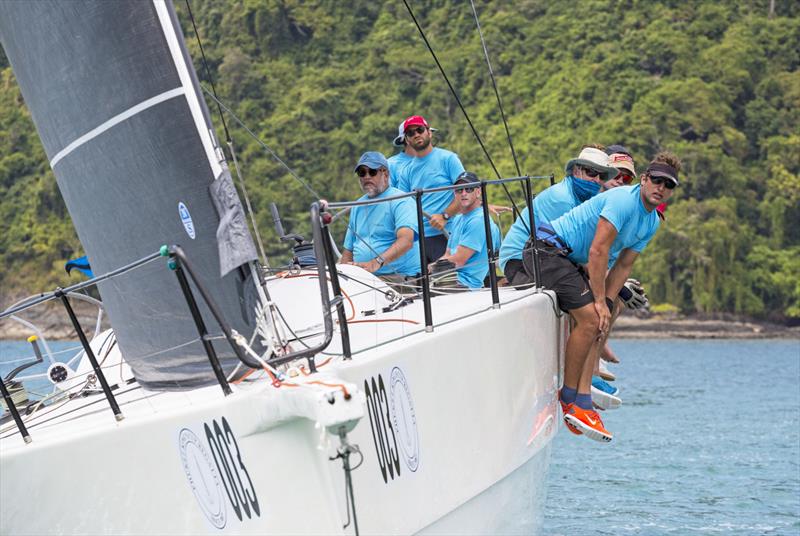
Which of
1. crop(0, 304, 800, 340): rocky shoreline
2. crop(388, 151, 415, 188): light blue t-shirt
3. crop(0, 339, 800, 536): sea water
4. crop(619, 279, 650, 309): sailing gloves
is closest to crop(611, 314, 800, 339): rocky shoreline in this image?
crop(0, 304, 800, 340): rocky shoreline

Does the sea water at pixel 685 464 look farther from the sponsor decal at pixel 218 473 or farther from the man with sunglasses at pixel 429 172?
the man with sunglasses at pixel 429 172

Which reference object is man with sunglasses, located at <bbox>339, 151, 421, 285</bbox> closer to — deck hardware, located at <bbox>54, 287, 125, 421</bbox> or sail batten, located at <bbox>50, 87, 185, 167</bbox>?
sail batten, located at <bbox>50, 87, 185, 167</bbox>

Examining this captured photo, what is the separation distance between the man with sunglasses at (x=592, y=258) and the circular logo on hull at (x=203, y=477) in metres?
2.21

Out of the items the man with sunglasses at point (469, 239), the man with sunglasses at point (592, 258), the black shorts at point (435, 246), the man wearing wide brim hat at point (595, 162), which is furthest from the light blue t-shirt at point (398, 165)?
the man with sunglasses at point (592, 258)

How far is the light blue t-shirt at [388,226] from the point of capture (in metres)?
5.99

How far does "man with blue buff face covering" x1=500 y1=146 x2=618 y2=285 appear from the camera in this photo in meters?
5.76

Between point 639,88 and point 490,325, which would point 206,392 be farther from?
point 639,88

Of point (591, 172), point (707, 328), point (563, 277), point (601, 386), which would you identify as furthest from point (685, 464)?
point (707, 328)

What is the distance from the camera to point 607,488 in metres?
10.5

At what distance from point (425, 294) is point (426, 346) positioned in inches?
9.0

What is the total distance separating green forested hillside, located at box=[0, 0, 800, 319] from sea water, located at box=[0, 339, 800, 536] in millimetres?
18710

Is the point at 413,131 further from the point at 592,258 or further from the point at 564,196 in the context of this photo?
the point at 592,258

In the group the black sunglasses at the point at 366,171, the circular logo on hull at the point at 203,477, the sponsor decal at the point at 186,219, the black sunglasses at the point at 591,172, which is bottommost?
the circular logo on hull at the point at 203,477

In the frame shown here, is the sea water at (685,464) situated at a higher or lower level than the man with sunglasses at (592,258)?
lower
